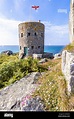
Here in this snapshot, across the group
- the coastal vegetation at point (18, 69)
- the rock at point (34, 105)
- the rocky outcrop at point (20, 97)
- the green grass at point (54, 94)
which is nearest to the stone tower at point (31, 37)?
the coastal vegetation at point (18, 69)

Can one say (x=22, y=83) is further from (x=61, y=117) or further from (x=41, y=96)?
(x=61, y=117)

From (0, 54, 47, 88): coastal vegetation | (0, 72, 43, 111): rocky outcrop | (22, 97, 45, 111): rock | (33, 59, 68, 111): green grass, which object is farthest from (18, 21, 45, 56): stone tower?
(22, 97, 45, 111): rock

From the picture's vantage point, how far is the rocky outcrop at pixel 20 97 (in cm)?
487

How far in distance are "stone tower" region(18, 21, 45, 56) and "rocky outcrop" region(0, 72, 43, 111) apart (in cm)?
1445

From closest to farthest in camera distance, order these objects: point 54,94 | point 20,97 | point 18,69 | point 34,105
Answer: point 34,105 → point 54,94 → point 20,97 → point 18,69

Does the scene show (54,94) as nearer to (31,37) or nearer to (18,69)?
(18,69)

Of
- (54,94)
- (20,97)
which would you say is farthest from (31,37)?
(54,94)

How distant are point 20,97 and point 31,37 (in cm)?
1626

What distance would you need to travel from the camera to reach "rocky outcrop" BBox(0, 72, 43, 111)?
4.87 meters

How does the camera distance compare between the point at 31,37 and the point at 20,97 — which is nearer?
the point at 20,97

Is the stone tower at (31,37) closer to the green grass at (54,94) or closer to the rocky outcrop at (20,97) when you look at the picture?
the rocky outcrop at (20,97)

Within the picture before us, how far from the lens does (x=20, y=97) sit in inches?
220

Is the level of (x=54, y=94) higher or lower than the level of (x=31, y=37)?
lower

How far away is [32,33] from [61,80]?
53.2 feet
